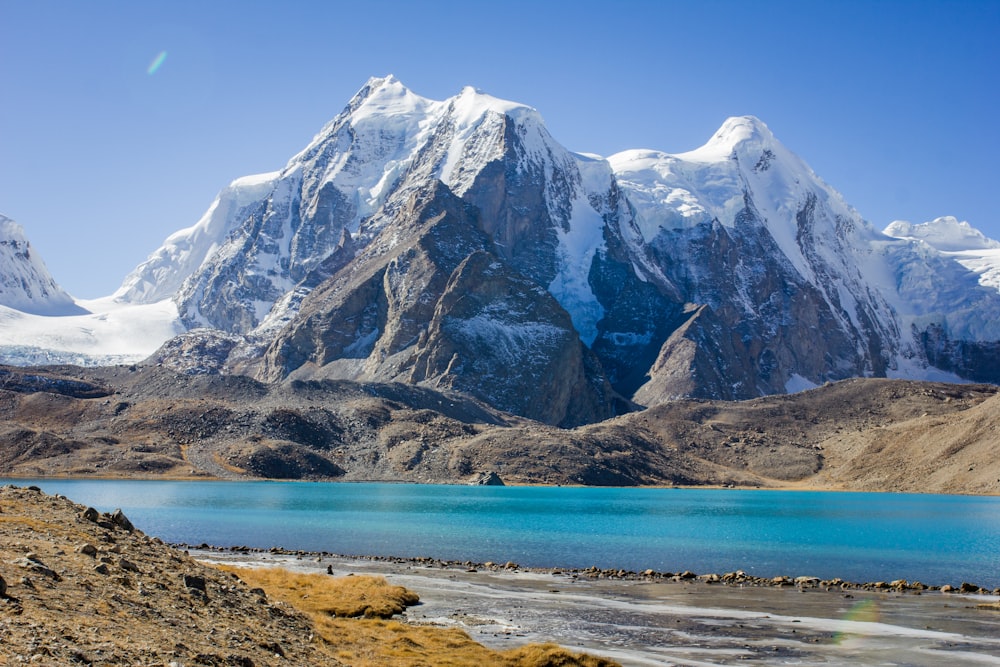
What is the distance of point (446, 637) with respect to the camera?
38.0 m

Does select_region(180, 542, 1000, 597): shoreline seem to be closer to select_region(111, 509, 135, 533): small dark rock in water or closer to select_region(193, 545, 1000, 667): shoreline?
select_region(193, 545, 1000, 667): shoreline

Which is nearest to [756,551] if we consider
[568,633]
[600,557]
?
[600,557]

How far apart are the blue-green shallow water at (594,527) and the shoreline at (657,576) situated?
11.9ft

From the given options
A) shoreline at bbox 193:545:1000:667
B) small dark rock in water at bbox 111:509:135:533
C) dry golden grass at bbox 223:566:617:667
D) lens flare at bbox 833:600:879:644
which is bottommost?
dry golden grass at bbox 223:566:617:667

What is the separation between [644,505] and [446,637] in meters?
116

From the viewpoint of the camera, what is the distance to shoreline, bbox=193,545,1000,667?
126 feet

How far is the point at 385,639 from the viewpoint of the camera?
36.9 m

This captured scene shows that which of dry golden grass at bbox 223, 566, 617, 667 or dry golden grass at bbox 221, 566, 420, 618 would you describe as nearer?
dry golden grass at bbox 223, 566, 617, 667

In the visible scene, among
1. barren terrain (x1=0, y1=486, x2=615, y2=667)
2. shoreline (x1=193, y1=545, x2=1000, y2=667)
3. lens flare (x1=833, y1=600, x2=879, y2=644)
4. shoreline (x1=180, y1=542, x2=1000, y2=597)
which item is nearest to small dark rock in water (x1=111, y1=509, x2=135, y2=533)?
barren terrain (x1=0, y1=486, x2=615, y2=667)

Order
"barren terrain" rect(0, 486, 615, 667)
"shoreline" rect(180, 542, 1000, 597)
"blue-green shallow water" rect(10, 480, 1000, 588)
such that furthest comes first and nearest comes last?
"blue-green shallow water" rect(10, 480, 1000, 588), "shoreline" rect(180, 542, 1000, 597), "barren terrain" rect(0, 486, 615, 667)

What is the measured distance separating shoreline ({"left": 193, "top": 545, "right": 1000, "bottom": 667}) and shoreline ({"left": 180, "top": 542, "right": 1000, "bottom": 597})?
378 mm

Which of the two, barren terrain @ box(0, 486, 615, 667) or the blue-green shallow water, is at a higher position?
the blue-green shallow water

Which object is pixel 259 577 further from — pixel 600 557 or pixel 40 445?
pixel 40 445

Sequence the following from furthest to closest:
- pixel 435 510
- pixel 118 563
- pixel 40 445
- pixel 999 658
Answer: pixel 40 445
pixel 435 510
pixel 999 658
pixel 118 563
